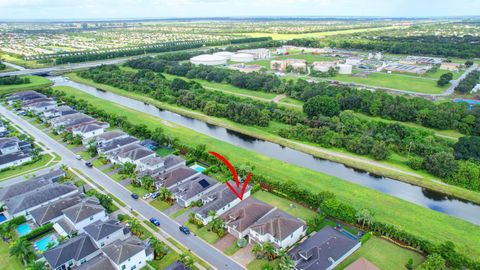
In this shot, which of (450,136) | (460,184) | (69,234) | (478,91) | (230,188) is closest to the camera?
(69,234)

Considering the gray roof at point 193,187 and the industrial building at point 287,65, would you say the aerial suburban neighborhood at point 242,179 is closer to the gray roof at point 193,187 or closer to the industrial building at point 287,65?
the gray roof at point 193,187

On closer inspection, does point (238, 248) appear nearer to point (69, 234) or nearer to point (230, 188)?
point (230, 188)

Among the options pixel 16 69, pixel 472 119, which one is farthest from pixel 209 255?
pixel 16 69

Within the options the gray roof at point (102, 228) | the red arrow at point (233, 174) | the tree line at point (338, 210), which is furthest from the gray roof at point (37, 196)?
the red arrow at point (233, 174)

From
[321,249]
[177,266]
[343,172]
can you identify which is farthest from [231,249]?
[343,172]

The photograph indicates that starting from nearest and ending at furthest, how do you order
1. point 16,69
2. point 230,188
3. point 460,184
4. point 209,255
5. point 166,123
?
point 209,255, point 230,188, point 460,184, point 166,123, point 16,69

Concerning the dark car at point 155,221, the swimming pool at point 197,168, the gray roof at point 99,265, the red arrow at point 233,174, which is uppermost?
the gray roof at point 99,265

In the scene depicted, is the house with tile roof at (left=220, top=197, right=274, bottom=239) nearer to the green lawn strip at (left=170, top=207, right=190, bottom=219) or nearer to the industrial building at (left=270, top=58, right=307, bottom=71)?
the green lawn strip at (left=170, top=207, right=190, bottom=219)
